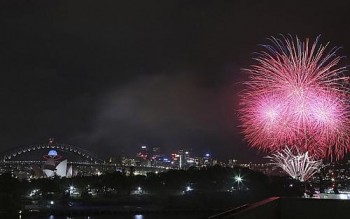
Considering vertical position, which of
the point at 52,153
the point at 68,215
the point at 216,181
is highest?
the point at 52,153

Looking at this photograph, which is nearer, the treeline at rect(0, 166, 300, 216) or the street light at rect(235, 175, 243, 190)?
the treeline at rect(0, 166, 300, 216)

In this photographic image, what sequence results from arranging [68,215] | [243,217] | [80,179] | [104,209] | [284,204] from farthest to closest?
[80,179] < [104,209] < [68,215] < [284,204] < [243,217]

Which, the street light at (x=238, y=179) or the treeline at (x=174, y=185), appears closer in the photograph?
the treeline at (x=174, y=185)

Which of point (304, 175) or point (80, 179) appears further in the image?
point (80, 179)

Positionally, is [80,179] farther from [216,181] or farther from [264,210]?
[264,210]

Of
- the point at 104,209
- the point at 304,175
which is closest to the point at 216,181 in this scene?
the point at 104,209

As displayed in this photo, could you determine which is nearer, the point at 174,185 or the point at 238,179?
the point at 238,179

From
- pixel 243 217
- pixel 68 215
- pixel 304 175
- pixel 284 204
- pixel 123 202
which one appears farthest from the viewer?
pixel 123 202

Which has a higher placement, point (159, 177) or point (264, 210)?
point (159, 177)

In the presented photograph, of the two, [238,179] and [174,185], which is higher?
[238,179]
